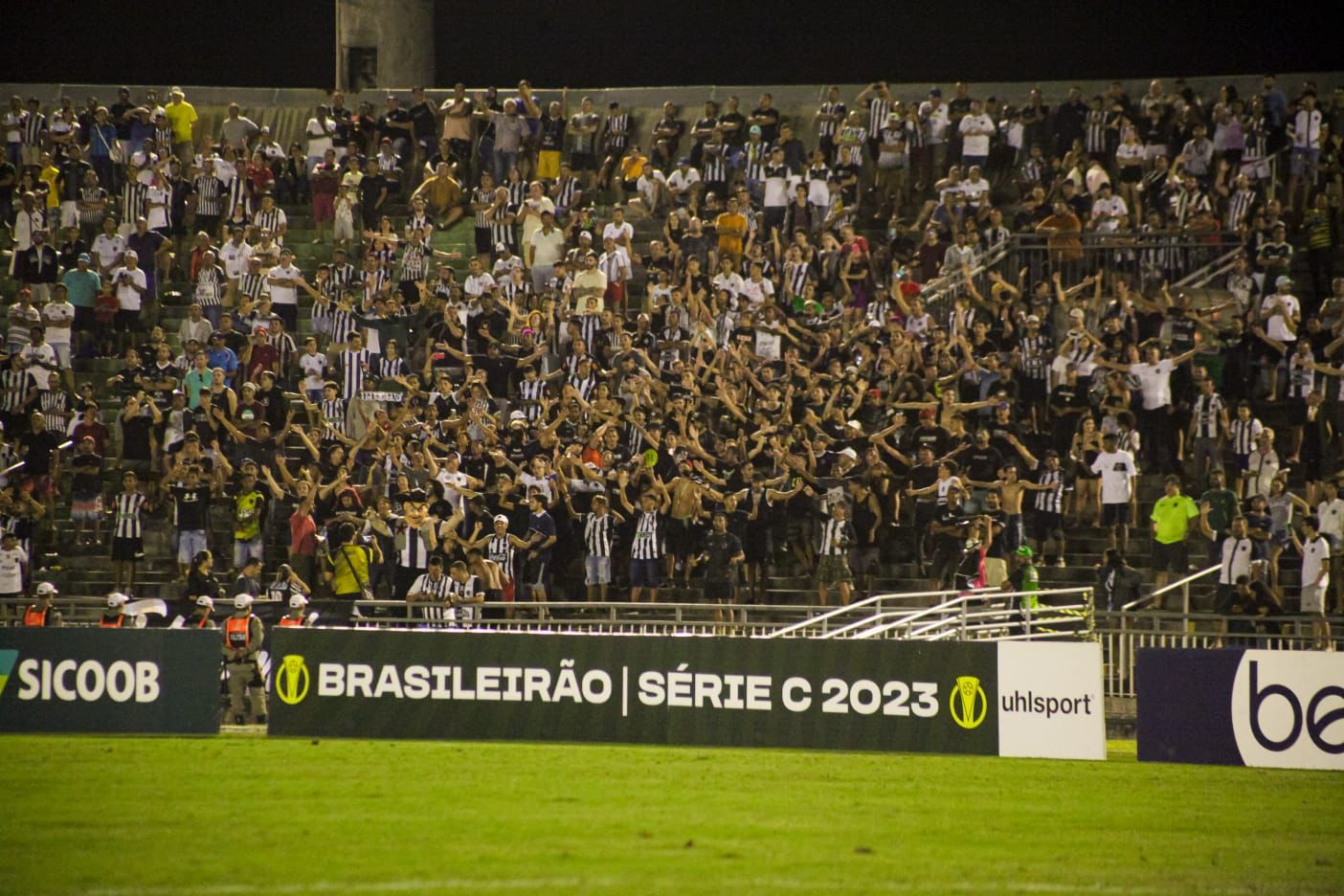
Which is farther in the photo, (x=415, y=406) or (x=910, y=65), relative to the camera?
(x=910, y=65)

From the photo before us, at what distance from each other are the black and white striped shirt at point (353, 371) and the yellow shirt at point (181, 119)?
6.56 meters

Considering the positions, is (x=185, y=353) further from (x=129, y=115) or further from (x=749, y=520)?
(x=749, y=520)

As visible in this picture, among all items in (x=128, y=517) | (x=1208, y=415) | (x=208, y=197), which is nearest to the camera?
(x=1208, y=415)

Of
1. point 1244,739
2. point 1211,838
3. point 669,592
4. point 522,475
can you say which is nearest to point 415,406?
point 522,475

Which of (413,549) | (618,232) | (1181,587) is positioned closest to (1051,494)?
(1181,587)

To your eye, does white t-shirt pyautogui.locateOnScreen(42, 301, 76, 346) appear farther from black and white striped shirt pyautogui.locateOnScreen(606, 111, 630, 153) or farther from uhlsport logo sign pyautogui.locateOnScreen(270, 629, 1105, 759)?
uhlsport logo sign pyautogui.locateOnScreen(270, 629, 1105, 759)

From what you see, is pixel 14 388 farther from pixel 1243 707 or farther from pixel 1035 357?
pixel 1243 707

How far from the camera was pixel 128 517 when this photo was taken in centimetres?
2178

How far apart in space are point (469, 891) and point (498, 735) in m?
6.97

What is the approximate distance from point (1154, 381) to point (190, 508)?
12.0m

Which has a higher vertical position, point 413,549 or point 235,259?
point 235,259

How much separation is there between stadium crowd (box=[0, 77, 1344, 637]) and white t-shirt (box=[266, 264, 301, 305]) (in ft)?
0.11

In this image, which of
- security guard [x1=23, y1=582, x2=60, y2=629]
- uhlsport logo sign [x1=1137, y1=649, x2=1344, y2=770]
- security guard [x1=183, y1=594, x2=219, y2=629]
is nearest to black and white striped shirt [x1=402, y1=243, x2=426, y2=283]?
security guard [x1=183, y1=594, x2=219, y2=629]

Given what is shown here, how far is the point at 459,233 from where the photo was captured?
27.1 meters
